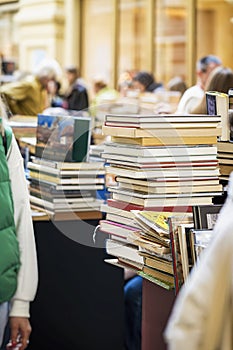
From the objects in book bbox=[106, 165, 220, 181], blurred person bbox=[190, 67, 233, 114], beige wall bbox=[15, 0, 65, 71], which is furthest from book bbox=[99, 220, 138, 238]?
beige wall bbox=[15, 0, 65, 71]

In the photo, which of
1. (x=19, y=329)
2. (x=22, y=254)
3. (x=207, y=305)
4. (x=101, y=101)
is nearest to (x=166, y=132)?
(x=22, y=254)

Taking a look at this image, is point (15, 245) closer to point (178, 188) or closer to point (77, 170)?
point (178, 188)

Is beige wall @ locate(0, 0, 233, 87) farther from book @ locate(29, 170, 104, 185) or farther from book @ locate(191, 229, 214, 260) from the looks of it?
book @ locate(191, 229, 214, 260)

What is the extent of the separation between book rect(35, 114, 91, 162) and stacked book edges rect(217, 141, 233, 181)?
3.40 feet

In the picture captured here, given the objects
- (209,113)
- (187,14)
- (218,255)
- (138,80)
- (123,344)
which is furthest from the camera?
(187,14)

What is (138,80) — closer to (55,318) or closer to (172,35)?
(172,35)

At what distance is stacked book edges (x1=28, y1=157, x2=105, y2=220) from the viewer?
4.46 metres

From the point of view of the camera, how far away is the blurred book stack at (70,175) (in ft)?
14.6

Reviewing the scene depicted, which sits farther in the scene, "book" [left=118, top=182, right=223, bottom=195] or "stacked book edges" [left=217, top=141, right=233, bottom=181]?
"stacked book edges" [left=217, top=141, right=233, bottom=181]

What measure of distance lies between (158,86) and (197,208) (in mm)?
8625

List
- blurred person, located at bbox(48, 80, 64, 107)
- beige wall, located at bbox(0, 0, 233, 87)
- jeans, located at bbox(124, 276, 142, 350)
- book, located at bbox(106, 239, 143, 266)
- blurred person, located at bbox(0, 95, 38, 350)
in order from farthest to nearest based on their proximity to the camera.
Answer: beige wall, located at bbox(0, 0, 233, 87)
blurred person, located at bbox(48, 80, 64, 107)
jeans, located at bbox(124, 276, 142, 350)
book, located at bbox(106, 239, 143, 266)
blurred person, located at bbox(0, 95, 38, 350)

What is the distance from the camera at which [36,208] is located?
4.63 meters

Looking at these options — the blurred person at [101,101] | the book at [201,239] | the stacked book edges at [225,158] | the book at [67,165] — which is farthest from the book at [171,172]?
the blurred person at [101,101]

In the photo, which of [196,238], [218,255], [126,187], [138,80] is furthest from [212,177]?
[138,80]
